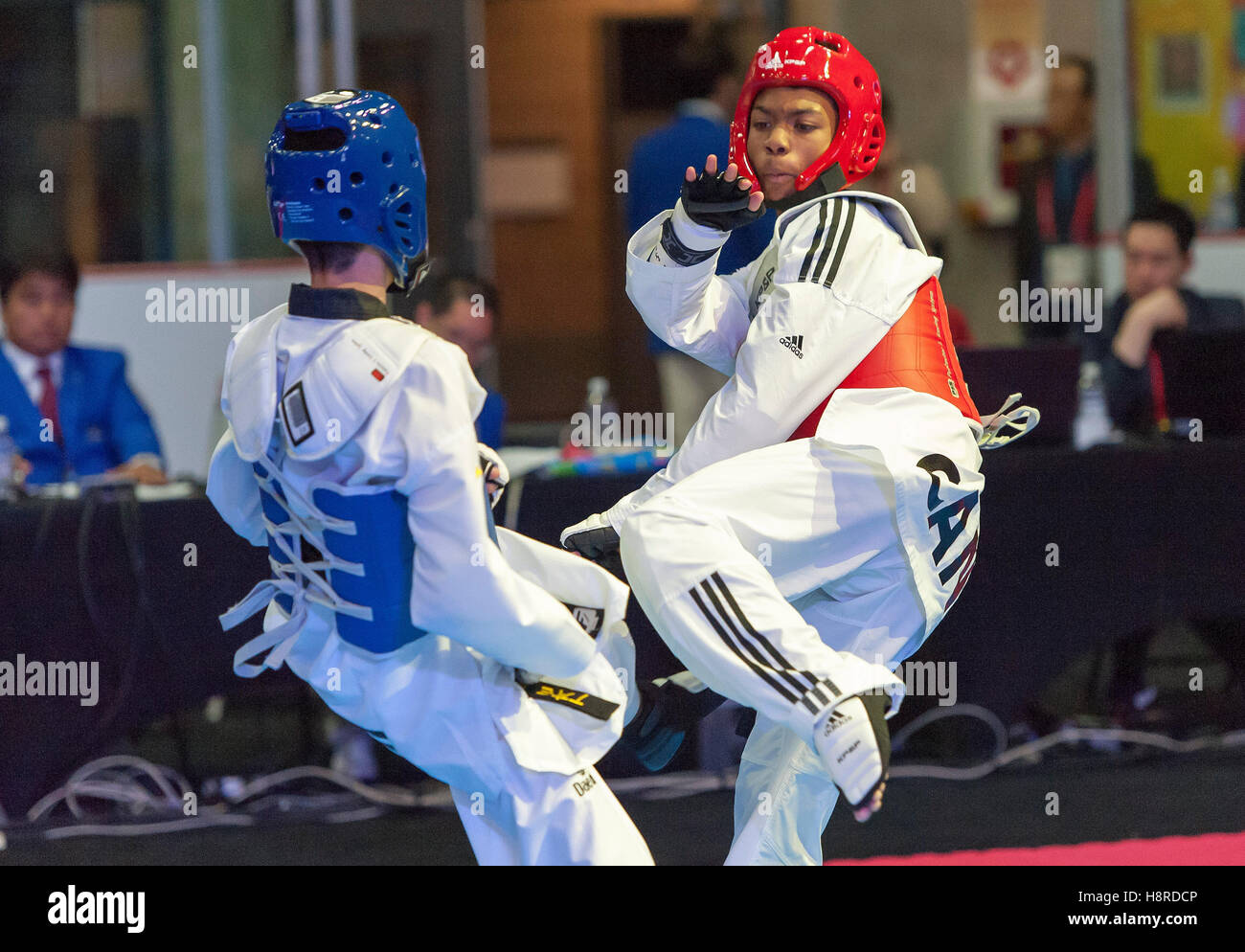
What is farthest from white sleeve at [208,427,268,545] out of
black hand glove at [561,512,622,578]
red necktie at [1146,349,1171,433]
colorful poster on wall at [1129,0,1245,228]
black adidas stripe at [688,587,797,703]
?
colorful poster on wall at [1129,0,1245,228]

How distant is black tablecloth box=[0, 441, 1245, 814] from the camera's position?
4020 mm

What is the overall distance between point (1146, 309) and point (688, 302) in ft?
9.72

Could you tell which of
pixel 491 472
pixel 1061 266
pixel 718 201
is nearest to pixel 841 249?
pixel 718 201

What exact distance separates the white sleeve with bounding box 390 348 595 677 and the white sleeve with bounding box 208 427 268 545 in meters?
0.39

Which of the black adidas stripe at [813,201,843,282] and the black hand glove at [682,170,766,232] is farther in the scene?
the black adidas stripe at [813,201,843,282]

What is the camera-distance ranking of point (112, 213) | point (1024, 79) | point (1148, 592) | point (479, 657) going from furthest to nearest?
1. point (1024, 79)
2. point (112, 213)
3. point (1148, 592)
4. point (479, 657)

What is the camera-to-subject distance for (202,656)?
13.3ft

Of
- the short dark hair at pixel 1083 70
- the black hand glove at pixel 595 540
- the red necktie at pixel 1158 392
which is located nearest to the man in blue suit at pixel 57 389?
the black hand glove at pixel 595 540

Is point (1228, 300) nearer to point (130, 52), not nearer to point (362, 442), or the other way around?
point (362, 442)

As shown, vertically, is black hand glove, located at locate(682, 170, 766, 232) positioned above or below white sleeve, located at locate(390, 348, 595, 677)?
above

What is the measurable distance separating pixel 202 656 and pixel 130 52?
3.29 metres

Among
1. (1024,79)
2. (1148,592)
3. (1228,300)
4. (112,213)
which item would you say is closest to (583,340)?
(1024,79)

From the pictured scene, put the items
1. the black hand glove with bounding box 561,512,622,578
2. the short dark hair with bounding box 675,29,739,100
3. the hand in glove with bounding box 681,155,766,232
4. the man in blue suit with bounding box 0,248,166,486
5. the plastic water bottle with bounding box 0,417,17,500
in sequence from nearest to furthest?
the hand in glove with bounding box 681,155,766,232
the black hand glove with bounding box 561,512,622,578
the plastic water bottle with bounding box 0,417,17,500
the man in blue suit with bounding box 0,248,166,486
the short dark hair with bounding box 675,29,739,100

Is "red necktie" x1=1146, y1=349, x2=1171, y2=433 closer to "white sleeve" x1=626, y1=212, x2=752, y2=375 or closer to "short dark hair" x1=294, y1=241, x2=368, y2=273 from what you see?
"white sleeve" x1=626, y1=212, x2=752, y2=375
